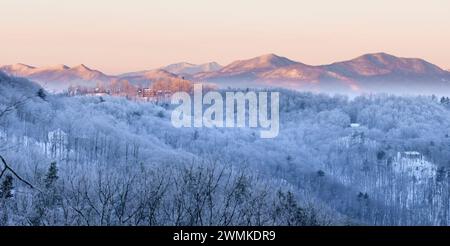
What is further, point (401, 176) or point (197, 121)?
point (197, 121)

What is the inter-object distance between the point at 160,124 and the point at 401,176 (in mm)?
65014

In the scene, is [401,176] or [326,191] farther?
[326,191]

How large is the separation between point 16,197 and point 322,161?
89584 millimetres

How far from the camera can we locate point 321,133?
407 ft

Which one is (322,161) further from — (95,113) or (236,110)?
(95,113)

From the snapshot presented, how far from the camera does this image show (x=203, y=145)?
109m

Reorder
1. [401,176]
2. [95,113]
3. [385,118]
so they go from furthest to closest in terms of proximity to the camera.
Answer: [95,113] → [385,118] → [401,176]
